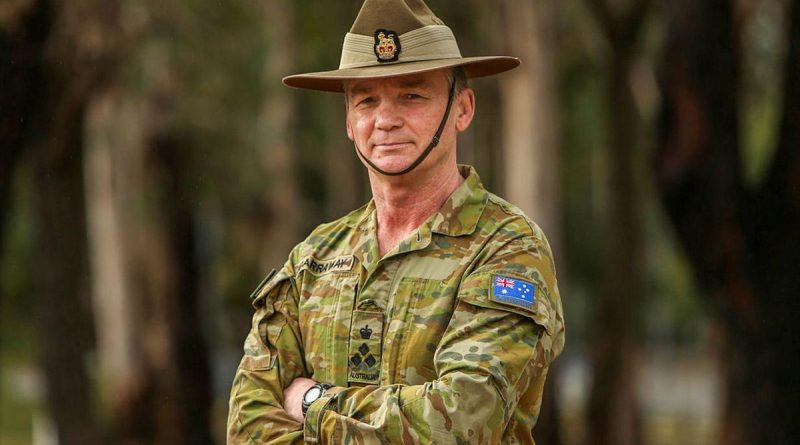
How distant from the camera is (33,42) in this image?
399 inches

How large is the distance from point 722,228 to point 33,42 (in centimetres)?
517

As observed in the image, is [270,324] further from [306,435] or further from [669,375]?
[669,375]

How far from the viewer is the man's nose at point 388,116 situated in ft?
13.6

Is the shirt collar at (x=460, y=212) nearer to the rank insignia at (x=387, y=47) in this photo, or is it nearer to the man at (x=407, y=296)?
the man at (x=407, y=296)

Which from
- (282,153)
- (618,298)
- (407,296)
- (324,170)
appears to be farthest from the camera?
(324,170)

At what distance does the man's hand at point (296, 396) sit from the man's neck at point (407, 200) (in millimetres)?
441

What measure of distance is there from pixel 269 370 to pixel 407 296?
0.50m

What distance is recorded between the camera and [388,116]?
13.6ft

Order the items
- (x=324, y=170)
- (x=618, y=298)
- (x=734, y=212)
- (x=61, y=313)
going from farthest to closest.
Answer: (x=324, y=170), (x=618, y=298), (x=61, y=313), (x=734, y=212)

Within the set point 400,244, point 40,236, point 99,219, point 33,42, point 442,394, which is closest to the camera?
point 442,394

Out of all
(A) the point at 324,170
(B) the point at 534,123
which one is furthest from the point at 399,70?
(A) the point at 324,170

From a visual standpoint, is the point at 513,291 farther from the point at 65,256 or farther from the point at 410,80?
the point at 65,256

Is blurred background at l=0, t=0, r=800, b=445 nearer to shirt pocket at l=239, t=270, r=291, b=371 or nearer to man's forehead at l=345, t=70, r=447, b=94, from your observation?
shirt pocket at l=239, t=270, r=291, b=371

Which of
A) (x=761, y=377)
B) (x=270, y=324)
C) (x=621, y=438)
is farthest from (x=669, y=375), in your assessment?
(x=270, y=324)
